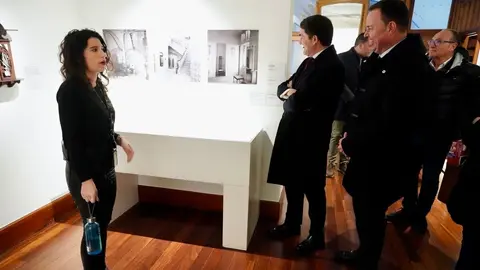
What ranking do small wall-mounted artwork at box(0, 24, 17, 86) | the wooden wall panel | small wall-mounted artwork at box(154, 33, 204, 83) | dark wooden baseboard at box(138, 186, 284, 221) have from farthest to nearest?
the wooden wall panel → dark wooden baseboard at box(138, 186, 284, 221) → small wall-mounted artwork at box(154, 33, 204, 83) → small wall-mounted artwork at box(0, 24, 17, 86)

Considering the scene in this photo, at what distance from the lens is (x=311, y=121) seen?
197cm

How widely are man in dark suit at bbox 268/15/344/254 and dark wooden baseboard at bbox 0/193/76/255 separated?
1866 mm

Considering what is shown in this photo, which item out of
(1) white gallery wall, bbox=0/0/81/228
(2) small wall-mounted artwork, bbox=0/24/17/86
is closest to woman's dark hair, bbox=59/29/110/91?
(2) small wall-mounted artwork, bbox=0/24/17/86

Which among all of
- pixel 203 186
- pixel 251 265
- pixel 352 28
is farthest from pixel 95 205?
pixel 352 28

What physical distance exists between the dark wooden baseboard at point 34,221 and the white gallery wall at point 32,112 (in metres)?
0.05

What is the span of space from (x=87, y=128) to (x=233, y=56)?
4.45 feet

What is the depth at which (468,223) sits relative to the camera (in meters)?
1.55

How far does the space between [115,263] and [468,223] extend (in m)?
2.12

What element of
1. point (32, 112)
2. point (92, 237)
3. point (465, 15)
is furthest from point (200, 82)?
point (465, 15)

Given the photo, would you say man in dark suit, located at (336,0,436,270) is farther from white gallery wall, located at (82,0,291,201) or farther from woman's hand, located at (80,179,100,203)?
woman's hand, located at (80,179,100,203)

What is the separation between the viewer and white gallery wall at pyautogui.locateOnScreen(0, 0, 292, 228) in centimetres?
222

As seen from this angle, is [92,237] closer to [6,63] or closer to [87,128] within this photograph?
A: [87,128]

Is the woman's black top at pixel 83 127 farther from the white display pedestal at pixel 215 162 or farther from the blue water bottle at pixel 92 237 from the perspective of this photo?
the white display pedestal at pixel 215 162

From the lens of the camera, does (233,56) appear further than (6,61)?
Yes
